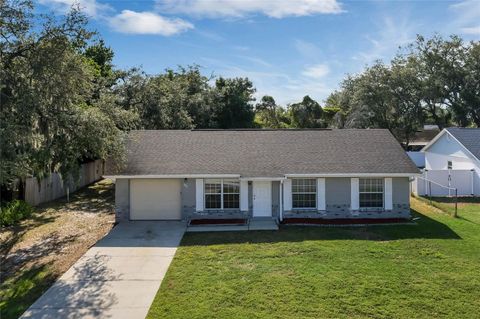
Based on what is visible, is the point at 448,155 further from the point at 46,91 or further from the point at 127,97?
the point at 46,91

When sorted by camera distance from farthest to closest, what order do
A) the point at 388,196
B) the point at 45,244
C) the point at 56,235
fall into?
the point at 388,196, the point at 56,235, the point at 45,244

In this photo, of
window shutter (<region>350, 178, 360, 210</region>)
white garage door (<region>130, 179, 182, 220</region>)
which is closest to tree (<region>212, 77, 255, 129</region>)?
white garage door (<region>130, 179, 182, 220</region>)

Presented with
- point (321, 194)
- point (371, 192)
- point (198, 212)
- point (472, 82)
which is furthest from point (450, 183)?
point (472, 82)

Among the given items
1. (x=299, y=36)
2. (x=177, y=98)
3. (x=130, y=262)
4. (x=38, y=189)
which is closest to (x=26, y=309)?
(x=130, y=262)

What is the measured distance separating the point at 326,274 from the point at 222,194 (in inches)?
294

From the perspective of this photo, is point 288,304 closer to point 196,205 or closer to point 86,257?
point 86,257

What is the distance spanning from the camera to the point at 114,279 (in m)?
11.0

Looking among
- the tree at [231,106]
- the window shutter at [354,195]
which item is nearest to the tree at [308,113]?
the tree at [231,106]

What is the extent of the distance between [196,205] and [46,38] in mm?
8740

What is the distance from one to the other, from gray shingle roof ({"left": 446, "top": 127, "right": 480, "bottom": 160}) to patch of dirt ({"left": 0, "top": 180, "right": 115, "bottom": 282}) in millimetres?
21455

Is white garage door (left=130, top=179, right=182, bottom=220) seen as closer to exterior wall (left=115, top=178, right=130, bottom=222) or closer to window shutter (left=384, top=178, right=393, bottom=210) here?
exterior wall (left=115, top=178, right=130, bottom=222)

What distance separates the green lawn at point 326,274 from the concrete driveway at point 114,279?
497 millimetres

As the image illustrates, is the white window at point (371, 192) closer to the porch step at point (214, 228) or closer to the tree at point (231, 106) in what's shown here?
the porch step at point (214, 228)

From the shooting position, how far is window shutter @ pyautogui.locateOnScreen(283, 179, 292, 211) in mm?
17641
